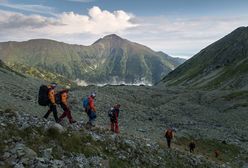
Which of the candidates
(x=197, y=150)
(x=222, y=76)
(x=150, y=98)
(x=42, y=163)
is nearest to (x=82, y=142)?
(x=42, y=163)

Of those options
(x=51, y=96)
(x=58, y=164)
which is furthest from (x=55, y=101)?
(x=58, y=164)

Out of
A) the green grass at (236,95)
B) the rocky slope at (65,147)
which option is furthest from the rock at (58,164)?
the green grass at (236,95)

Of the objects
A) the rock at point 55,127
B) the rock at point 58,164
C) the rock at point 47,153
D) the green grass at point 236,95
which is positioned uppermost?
the rock at point 55,127

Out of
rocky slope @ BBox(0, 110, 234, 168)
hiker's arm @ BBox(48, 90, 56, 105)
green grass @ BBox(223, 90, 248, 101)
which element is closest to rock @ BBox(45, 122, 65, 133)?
rocky slope @ BBox(0, 110, 234, 168)

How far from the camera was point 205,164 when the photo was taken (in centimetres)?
2844

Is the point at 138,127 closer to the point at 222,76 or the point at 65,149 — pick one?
the point at 65,149

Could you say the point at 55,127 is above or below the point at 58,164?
above

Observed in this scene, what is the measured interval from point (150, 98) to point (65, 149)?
97613 millimetres

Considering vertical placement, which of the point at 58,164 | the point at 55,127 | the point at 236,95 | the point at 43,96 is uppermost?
the point at 43,96

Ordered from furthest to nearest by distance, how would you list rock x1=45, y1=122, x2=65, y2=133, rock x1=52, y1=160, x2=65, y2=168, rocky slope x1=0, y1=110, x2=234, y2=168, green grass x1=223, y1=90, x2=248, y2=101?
green grass x1=223, y1=90, x2=248, y2=101
rock x1=45, y1=122, x2=65, y2=133
rock x1=52, y1=160, x2=65, y2=168
rocky slope x1=0, y1=110, x2=234, y2=168

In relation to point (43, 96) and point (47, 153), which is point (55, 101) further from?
point (47, 153)

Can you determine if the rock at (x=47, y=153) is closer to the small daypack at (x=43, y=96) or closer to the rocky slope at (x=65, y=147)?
the rocky slope at (x=65, y=147)

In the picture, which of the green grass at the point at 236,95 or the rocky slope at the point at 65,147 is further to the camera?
the green grass at the point at 236,95

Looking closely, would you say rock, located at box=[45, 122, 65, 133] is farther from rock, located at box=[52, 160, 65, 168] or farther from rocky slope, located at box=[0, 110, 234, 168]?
rock, located at box=[52, 160, 65, 168]
